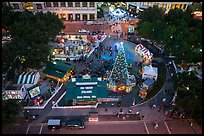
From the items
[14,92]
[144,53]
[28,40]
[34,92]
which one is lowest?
[34,92]

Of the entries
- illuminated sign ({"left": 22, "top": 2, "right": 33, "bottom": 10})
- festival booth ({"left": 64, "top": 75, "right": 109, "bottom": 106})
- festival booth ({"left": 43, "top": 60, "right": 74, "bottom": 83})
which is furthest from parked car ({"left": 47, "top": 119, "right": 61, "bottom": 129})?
illuminated sign ({"left": 22, "top": 2, "right": 33, "bottom": 10})

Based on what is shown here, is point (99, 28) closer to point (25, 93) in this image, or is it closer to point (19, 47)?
point (19, 47)

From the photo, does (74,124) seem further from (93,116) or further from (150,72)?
(150,72)

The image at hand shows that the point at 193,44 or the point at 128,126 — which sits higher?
the point at 193,44

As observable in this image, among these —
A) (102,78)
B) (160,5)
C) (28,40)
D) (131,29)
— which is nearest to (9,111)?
(28,40)

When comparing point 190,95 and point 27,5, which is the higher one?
point 27,5

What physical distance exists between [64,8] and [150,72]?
3779cm

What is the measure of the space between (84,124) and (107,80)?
11.8 meters

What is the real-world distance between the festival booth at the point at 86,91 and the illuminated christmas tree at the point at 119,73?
210cm

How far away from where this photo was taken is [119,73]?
1813 inches

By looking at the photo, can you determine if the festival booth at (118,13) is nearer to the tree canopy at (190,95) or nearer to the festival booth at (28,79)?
the tree canopy at (190,95)

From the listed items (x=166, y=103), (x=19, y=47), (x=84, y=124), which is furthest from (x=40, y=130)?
(x=166, y=103)

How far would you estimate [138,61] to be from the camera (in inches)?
2240

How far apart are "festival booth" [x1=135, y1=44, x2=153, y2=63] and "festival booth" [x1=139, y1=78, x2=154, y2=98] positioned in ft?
29.9
